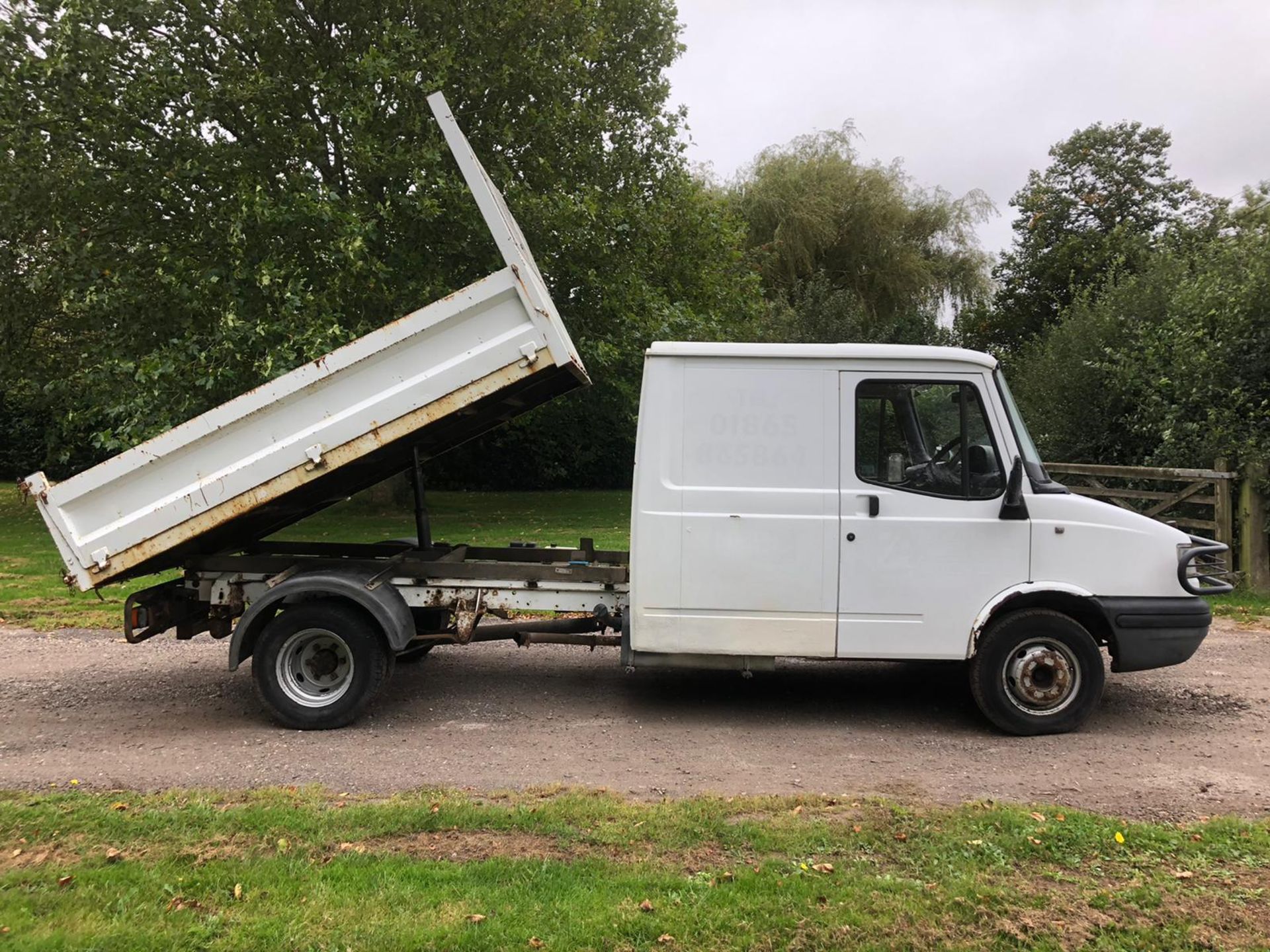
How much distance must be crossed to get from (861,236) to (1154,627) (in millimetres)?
23282

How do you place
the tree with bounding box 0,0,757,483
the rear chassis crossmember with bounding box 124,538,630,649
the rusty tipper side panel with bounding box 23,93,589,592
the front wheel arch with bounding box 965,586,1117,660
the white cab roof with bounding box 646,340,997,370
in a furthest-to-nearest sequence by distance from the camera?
the tree with bounding box 0,0,757,483, the rear chassis crossmember with bounding box 124,538,630,649, the white cab roof with bounding box 646,340,997,370, the front wheel arch with bounding box 965,586,1117,660, the rusty tipper side panel with bounding box 23,93,589,592

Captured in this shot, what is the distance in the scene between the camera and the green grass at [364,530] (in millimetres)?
9633

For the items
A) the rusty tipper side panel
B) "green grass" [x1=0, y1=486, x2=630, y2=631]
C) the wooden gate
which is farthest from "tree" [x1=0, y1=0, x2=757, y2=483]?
the wooden gate

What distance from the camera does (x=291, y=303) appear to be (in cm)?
1248

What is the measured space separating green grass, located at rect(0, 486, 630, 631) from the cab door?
6.49 m

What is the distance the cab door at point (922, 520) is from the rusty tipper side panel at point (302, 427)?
1.96 metres

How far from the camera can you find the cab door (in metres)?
5.40

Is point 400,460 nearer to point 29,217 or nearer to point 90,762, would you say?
A: point 90,762

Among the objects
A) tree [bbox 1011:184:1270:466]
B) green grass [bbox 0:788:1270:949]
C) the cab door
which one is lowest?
green grass [bbox 0:788:1270:949]

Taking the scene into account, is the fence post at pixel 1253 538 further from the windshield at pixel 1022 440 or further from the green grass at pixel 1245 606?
the windshield at pixel 1022 440

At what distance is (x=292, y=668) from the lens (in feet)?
18.8

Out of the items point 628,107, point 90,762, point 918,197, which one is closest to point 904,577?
point 90,762

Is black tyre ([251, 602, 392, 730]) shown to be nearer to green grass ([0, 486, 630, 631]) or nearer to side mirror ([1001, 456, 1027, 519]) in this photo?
green grass ([0, 486, 630, 631])

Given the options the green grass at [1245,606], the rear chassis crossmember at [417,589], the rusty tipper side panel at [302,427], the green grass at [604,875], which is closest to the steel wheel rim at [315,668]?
the rear chassis crossmember at [417,589]
